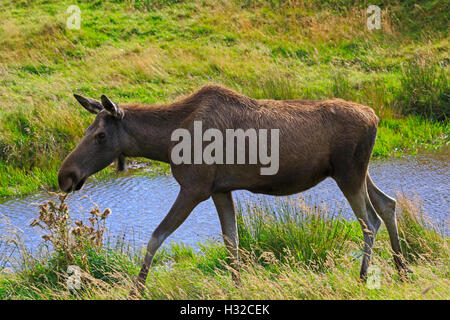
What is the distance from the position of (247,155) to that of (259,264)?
52.4 inches

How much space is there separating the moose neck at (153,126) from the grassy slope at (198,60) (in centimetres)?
516

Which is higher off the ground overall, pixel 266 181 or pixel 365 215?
pixel 266 181

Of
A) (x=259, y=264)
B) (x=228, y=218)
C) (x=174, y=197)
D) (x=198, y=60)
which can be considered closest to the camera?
(x=228, y=218)

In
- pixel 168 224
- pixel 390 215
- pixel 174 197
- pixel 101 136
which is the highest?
pixel 101 136

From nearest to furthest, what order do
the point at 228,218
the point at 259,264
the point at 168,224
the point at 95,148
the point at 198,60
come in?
the point at 168,224 < the point at 95,148 < the point at 228,218 < the point at 259,264 < the point at 198,60

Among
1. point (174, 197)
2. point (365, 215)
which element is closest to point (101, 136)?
point (365, 215)

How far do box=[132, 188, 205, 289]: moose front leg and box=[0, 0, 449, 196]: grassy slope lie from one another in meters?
5.64

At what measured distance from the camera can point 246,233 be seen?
7668mm

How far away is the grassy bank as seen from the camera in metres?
5.76

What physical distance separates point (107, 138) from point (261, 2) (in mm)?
17465

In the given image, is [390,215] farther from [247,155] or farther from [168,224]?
[168,224]

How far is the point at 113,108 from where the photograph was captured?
6320mm

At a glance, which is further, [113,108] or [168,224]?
[113,108]

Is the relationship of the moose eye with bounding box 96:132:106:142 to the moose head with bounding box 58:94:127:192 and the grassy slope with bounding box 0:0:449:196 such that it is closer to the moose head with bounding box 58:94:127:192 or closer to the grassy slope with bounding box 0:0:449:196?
the moose head with bounding box 58:94:127:192
